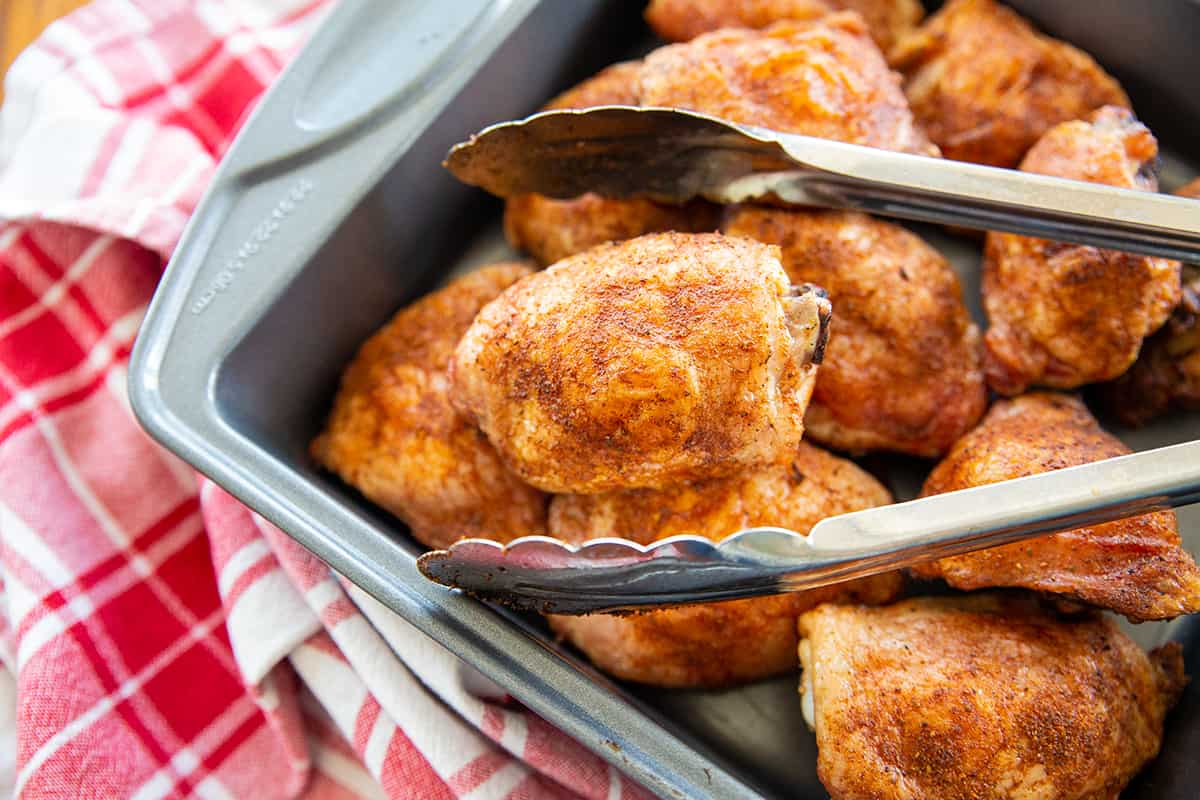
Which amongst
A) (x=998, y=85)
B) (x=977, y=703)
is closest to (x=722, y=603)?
(x=977, y=703)

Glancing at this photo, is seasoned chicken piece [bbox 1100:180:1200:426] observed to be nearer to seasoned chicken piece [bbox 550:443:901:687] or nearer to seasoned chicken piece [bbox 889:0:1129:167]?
seasoned chicken piece [bbox 889:0:1129:167]

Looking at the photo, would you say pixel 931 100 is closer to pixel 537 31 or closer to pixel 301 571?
pixel 537 31

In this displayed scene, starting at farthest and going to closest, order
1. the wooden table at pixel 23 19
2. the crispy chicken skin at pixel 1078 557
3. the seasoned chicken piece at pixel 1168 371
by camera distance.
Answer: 1. the wooden table at pixel 23 19
2. the seasoned chicken piece at pixel 1168 371
3. the crispy chicken skin at pixel 1078 557

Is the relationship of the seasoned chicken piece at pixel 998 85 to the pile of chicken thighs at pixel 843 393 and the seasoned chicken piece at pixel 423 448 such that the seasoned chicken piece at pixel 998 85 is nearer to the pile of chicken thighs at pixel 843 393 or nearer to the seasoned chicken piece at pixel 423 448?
the pile of chicken thighs at pixel 843 393

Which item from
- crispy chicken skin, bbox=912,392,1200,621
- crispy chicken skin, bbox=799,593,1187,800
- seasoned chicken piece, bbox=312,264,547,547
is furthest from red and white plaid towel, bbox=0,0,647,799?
crispy chicken skin, bbox=912,392,1200,621

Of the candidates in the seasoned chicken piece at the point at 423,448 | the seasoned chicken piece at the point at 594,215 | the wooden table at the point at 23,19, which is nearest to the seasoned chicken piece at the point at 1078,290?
the seasoned chicken piece at the point at 594,215

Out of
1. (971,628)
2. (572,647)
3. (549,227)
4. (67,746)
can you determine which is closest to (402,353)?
(549,227)
